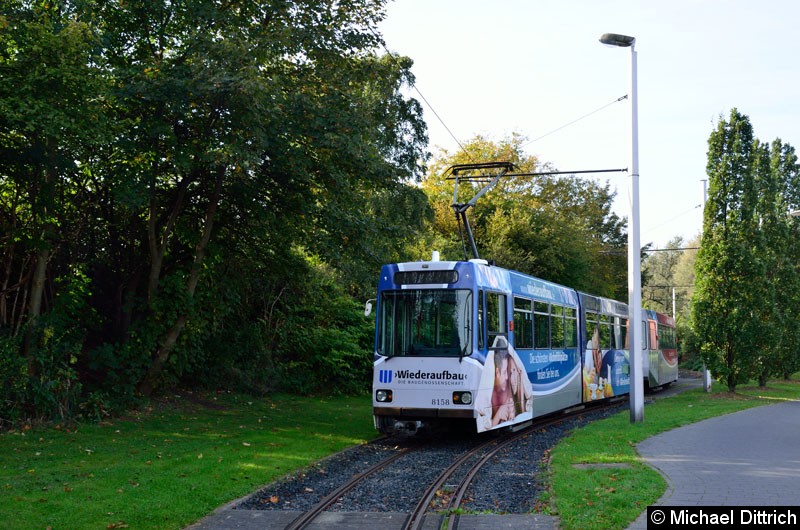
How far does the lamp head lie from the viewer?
17.4 m

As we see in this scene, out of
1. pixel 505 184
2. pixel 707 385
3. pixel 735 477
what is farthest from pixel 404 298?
pixel 505 184

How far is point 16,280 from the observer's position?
55.8 ft

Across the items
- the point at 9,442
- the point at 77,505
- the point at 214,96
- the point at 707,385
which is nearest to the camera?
the point at 77,505

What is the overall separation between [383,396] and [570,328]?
286 inches

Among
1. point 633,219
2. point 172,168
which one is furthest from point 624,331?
point 172,168

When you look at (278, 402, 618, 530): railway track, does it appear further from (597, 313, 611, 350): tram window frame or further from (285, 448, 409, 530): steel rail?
(597, 313, 611, 350): tram window frame

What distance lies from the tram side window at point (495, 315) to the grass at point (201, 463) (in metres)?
2.31

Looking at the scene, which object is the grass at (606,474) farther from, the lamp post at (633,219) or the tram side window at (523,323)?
the tram side window at (523,323)

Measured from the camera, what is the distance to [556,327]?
60.2ft

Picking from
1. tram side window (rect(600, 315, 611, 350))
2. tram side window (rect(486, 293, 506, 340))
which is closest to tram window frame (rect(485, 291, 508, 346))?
tram side window (rect(486, 293, 506, 340))

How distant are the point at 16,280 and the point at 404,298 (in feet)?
29.6

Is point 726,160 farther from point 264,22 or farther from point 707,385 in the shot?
point 264,22

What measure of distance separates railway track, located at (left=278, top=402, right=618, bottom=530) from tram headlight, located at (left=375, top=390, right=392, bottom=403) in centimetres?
93

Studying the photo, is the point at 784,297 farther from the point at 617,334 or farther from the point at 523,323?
the point at 523,323
